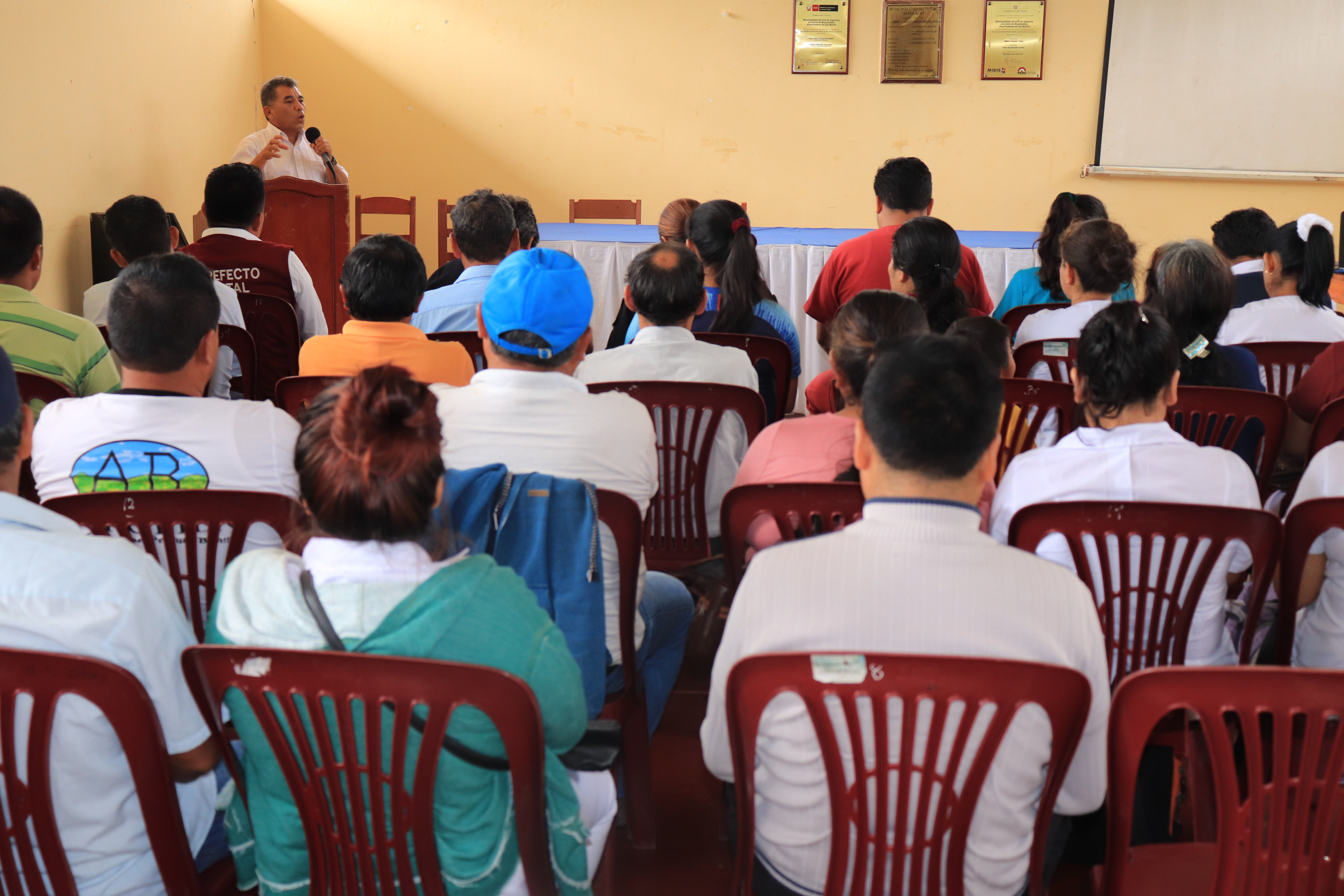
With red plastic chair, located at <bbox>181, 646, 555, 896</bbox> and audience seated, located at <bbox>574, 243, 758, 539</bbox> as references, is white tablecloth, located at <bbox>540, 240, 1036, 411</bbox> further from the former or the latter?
red plastic chair, located at <bbox>181, 646, 555, 896</bbox>

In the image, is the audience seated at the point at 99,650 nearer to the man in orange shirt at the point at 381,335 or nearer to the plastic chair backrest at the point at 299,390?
the plastic chair backrest at the point at 299,390

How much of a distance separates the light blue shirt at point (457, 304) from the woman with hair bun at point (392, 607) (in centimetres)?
219

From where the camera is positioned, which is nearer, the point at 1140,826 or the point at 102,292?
the point at 1140,826

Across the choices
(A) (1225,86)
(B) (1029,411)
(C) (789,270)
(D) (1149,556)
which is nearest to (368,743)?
(D) (1149,556)

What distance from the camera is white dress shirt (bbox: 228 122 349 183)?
18.8ft

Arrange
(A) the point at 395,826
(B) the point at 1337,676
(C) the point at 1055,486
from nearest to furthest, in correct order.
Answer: (B) the point at 1337,676
(A) the point at 395,826
(C) the point at 1055,486

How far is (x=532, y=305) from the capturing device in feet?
6.16

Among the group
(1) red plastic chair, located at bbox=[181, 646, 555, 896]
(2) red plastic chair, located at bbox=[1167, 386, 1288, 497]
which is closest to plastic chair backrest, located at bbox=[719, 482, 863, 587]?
(1) red plastic chair, located at bbox=[181, 646, 555, 896]

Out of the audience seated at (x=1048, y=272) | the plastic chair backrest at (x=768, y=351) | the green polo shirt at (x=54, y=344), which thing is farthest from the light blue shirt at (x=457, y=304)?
the audience seated at (x=1048, y=272)

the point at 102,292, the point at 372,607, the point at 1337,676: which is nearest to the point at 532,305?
the point at 372,607

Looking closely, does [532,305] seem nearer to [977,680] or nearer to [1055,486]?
[1055,486]

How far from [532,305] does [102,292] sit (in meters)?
2.24

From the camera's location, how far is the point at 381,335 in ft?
8.46

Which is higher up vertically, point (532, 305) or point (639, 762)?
point (532, 305)
